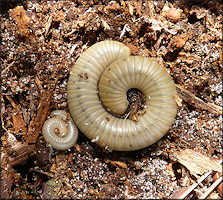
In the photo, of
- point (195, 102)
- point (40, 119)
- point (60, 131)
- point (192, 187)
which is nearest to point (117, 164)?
point (60, 131)

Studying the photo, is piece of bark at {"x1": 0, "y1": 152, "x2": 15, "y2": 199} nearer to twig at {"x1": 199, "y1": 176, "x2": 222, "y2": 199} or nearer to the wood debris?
the wood debris

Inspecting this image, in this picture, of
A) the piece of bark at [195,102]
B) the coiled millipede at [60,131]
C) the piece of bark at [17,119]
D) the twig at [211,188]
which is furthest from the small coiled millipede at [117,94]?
the twig at [211,188]

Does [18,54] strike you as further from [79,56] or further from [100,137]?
[100,137]

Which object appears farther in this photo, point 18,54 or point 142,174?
point 142,174

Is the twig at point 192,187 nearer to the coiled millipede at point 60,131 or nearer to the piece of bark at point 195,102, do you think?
the piece of bark at point 195,102

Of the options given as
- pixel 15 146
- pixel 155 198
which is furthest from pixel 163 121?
pixel 15 146
